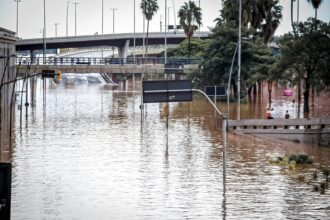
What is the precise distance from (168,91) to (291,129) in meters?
15.0

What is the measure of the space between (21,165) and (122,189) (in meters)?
9.90

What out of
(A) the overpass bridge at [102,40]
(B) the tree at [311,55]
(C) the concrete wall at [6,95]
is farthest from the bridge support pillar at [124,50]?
(B) the tree at [311,55]

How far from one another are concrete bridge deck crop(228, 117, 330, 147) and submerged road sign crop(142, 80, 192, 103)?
12.8 metres

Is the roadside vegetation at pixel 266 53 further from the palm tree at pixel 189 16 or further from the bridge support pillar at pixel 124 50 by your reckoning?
the bridge support pillar at pixel 124 50

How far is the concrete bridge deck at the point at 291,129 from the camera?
181 feet

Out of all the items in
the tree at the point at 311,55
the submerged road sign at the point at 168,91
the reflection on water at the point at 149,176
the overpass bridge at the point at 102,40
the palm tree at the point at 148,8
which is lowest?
the reflection on water at the point at 149,176

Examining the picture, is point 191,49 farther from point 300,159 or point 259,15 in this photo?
point 300,159

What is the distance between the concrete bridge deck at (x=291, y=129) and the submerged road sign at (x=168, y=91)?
12.8m

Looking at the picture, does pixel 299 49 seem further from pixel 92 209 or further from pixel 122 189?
pixel 92 209

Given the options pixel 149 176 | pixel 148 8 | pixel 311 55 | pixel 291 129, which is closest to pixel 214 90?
pixel 311 55

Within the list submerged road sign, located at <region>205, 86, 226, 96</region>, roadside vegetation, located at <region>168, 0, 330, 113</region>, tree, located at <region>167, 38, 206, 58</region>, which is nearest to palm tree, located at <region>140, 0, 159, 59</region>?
tree, located at <region>167, 38, 206, 58</region>

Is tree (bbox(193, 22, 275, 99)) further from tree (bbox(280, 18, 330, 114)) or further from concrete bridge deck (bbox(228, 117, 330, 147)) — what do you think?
concrete bridge deck (bbox(228, 117, 330, 147))

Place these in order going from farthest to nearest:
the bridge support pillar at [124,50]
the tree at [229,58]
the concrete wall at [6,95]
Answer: the bridge support pillar at [124,50], the tree at [229,58], the concrete wall at [6,95]

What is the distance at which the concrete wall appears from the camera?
54.0 metres
